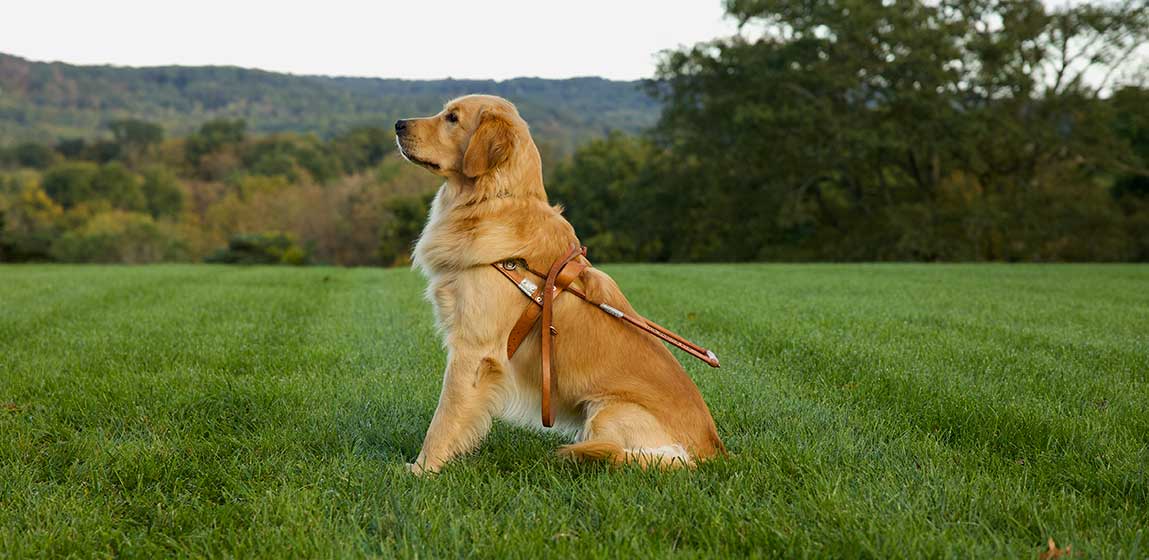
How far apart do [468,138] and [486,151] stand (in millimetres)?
212

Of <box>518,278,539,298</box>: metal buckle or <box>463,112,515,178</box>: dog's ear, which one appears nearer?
<box>518,278,539,298</box>: metal buckle

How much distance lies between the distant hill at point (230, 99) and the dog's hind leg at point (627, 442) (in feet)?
403

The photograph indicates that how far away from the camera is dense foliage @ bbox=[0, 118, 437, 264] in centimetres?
5031

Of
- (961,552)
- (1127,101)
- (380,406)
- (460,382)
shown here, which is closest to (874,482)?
(961,552)

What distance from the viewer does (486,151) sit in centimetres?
366

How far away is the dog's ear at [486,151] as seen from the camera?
3.65 meters

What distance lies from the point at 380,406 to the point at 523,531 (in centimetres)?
203

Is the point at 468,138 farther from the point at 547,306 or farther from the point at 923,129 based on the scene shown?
the point at 923,129

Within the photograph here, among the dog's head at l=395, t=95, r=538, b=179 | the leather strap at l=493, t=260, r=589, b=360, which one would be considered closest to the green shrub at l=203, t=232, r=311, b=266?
the dog's head at l=395, t=95, r=538, b=179

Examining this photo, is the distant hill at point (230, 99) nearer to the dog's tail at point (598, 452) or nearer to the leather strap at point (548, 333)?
the leather strap at point (548, 333)

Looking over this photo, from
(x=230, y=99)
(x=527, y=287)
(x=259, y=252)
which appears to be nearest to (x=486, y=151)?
(x=527, y=287)

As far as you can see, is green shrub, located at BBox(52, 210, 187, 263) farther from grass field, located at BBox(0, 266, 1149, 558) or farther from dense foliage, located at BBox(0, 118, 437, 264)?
grass field, located at BBox(0, 266, 1149, 558)

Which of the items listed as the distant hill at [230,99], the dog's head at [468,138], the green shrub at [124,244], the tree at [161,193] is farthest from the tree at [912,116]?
the distant hill at [230,99]

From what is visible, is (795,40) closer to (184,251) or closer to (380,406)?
(380,406)
